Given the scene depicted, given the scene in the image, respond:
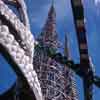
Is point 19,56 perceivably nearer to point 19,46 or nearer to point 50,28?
point 19,46

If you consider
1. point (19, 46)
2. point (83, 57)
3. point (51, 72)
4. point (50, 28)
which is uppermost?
point (83, 57)

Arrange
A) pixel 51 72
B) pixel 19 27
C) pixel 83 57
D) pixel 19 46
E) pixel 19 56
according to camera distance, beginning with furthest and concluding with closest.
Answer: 1. pixel 51 72
2. pixel 19 27
3. pixel 19 46
4. pixel 19 56
5. pixel 83 57

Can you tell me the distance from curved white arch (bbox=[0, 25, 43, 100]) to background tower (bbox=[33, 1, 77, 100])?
33.6 metres

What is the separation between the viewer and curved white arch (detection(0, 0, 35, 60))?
418 inches

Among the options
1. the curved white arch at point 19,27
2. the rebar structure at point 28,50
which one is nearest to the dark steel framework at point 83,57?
the rebar structure at point 28,50

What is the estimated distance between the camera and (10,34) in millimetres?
10531

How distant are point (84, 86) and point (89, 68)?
419 millimetres

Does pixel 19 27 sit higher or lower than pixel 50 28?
higher

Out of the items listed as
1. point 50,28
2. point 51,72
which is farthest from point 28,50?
point 50,28

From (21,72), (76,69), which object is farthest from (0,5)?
(76,69)

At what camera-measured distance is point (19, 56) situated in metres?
10.4

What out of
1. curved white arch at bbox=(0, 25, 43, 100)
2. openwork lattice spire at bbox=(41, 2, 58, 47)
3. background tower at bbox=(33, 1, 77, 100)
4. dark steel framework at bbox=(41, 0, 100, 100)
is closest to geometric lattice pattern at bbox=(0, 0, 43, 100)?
curved white arch at bbox=(0, 25, 43, 100)

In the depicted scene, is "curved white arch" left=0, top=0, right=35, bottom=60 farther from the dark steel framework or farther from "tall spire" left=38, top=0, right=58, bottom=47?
"tall spire" left=38, top=0, right=58, bottom=47

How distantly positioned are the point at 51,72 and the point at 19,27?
3763cm
